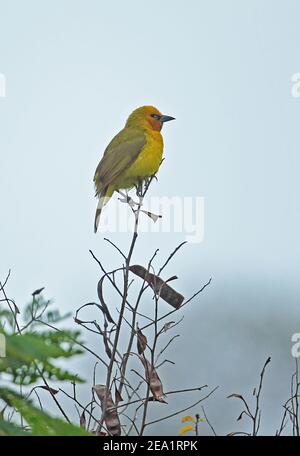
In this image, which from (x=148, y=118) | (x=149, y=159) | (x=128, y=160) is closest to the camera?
(x=128, y=160)

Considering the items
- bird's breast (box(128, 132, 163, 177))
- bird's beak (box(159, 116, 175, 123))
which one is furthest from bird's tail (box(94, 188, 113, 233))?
bird's beak (box(159, 116, 175, 123))

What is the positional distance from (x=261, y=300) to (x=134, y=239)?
3007cm

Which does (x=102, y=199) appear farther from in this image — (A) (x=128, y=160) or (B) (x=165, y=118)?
(B) (x=165, y=118)

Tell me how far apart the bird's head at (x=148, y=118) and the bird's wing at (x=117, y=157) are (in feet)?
1.09

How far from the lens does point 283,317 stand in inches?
1140

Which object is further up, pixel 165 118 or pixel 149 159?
pixel 165 118

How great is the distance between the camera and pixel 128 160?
5.42 meters

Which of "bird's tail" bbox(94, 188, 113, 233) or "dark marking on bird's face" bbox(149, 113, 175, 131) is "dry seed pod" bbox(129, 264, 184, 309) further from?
"dark marking on bird's face" bbox(149, 113, 175, 131)

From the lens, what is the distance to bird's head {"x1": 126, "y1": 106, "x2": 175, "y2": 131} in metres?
6.12

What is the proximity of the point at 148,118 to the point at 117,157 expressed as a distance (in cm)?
85

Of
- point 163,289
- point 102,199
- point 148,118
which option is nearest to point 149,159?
point 102,199
